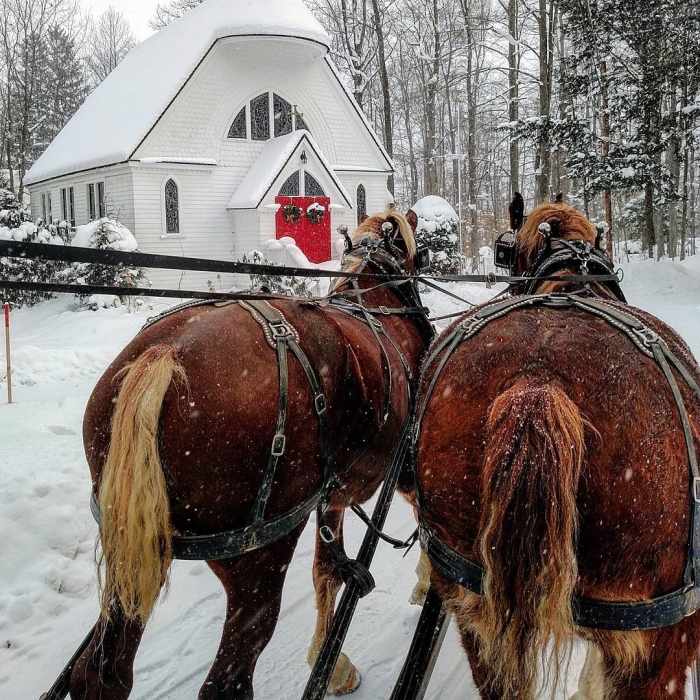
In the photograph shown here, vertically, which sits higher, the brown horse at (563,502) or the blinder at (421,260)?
the blinder at (421,260)

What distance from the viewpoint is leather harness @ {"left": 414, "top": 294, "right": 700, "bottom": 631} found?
74.5 inches

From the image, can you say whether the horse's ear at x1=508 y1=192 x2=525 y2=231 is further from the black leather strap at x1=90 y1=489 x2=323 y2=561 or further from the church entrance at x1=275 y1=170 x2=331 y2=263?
the church entrance at x1=275 y1=170 x2=331 y2=263

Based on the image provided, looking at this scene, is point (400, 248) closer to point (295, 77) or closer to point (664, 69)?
point (664, 69)

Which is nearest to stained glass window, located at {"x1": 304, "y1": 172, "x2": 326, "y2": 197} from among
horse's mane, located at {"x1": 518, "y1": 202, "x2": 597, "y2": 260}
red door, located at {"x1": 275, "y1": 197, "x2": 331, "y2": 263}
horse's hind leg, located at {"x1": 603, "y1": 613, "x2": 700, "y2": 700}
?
red door, located at {"x1": 275, "y1": 197, "x2": 331, "y2": 263}

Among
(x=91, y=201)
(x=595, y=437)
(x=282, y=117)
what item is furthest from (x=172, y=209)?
(x=595, y=437)

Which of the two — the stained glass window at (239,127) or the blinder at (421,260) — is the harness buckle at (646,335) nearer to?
the blinder at (421,260)

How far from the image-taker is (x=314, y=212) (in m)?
20.7

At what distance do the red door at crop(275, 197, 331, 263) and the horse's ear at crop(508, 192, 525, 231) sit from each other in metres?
16.7

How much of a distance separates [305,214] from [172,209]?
13.5ft

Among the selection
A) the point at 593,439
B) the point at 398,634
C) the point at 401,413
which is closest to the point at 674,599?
the point at 593,439

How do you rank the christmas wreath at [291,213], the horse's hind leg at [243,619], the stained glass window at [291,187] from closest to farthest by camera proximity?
the horse's hind leg at [243,619]
the christmas wreath at [291,213]
the stained glass window at [291,187]

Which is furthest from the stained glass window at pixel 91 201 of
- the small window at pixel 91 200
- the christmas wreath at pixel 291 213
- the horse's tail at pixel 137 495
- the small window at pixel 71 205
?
the horse's tail at pixel 137 495

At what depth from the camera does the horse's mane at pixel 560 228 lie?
3670mm

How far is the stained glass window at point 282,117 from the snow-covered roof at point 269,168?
827 millimetres
